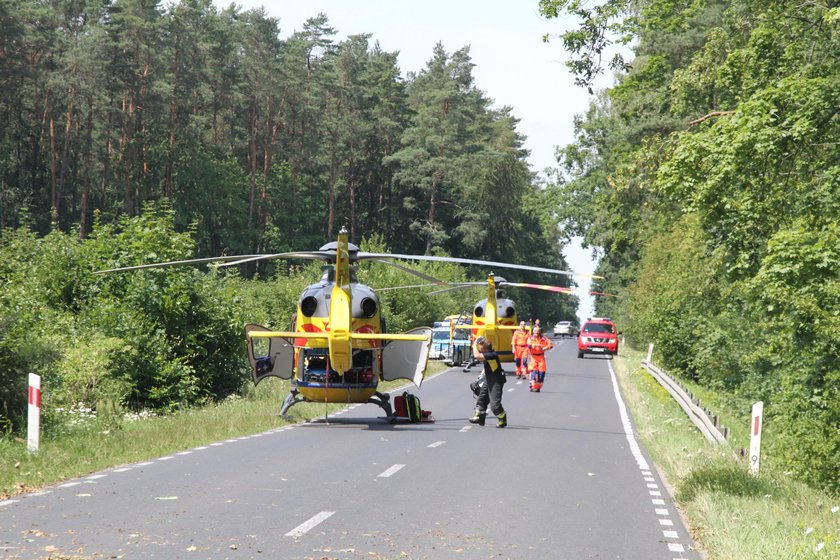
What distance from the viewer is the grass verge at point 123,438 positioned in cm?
1377

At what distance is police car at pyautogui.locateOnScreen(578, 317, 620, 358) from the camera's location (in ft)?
206

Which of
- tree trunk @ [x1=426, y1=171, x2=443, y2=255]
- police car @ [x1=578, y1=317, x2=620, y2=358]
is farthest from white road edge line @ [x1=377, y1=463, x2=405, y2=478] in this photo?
tree trunk @ [x1=426, y1=171, x2=443, y2=255]

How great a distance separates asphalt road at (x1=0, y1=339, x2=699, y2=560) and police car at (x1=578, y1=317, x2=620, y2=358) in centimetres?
4239

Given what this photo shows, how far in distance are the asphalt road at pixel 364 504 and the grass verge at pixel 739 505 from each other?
330 mm

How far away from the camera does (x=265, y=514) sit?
35.8ft

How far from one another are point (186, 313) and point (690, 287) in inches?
865

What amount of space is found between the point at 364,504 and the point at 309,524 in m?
1.53

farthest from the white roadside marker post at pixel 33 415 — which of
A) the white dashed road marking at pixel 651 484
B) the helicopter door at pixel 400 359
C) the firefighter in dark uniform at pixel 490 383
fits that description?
the firefighter in dark uniform at pixel 490 383

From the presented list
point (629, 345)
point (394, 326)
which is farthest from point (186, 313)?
point (629, 345)

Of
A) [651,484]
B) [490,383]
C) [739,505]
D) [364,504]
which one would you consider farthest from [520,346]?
[364,504]

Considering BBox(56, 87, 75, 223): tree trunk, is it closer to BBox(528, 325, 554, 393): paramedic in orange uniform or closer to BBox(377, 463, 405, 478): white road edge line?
BBox(528, 325, 554, 393): paramedic in orange uniform

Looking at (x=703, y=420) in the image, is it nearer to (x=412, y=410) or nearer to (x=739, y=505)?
(x=412, y=410)

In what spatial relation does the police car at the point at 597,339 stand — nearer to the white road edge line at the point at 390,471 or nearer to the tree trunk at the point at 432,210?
the tree trunk at the point at 432,210

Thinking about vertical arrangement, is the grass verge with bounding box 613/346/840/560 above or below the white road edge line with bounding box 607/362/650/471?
above
